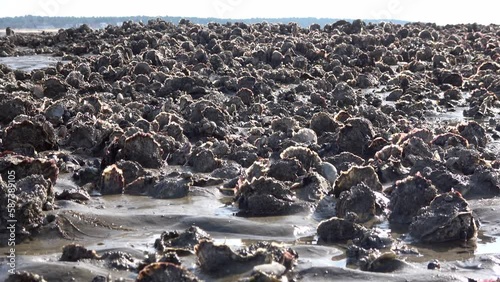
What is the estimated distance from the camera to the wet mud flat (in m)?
4.08

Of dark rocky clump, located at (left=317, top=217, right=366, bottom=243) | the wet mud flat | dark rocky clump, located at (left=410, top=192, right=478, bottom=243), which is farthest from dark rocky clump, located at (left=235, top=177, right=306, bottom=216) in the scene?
dark rocky clump, located at (left=410, top=192, right=478, bottom=243)

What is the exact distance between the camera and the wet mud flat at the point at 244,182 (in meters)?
4.08

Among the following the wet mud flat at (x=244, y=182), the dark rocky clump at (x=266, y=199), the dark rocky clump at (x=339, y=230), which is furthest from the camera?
the dark rocky clump at (x=266, y=199)

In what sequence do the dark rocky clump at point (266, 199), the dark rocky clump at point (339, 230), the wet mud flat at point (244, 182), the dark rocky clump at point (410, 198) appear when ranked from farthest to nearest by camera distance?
1. the dark rocky clump at point (266, 199)
2. the dark rocky clump at point (410, 198)
3. the dark rocky clump at point (339, 230)
4. the wet mud flat at point (244, 182)

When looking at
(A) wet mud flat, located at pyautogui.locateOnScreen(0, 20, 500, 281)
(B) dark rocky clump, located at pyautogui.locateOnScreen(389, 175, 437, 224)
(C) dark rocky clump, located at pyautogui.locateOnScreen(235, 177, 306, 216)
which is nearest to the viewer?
(A) wet mud flat, located at pyautogui.locateOnScreen(0, 20, 500, 281)

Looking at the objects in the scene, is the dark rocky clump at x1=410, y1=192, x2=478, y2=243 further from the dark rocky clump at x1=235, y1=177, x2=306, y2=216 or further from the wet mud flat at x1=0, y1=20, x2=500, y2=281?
the dark rocky clump at x1=235, y1=177, x2=306, y2=216

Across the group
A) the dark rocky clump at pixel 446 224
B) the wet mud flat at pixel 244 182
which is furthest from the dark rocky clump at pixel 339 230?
the dark rocky clump at pixel 446 224

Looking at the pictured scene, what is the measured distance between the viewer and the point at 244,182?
5605mm

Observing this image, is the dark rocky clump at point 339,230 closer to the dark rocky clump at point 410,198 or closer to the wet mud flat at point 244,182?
the wet mud flat at point 244,182

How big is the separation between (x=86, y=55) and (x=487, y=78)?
10.1 meters

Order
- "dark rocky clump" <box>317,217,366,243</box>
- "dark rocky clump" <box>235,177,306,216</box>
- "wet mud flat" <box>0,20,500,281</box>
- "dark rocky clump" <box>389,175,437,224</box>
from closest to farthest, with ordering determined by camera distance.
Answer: "wet mud flat" <box>0,20,500,281</box> < "dark rocky clump" <box>317,217,366,243</box> < "dark rocky clump" <box>389,175,437,224</box> < "dark rocky clump" <box>235,177,306,216</box>

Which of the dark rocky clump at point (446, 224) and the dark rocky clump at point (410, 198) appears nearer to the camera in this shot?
the dark rocky clump at point (446, 224)

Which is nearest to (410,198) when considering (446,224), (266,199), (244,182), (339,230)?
(446,224)

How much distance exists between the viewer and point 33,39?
69.8 ft
